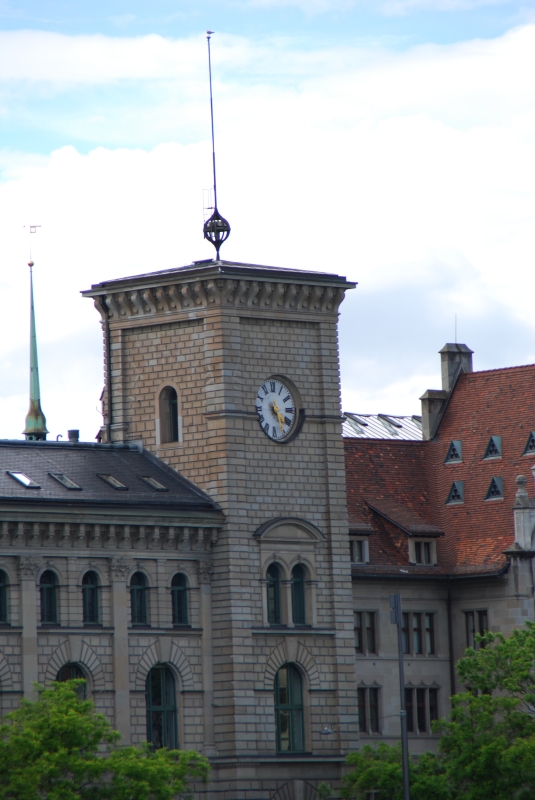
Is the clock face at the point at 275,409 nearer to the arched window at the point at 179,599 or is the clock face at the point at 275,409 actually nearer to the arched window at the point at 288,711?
the arched window at the point at 179,599

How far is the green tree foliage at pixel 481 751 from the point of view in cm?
9188

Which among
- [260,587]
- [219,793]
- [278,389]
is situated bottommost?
[219,793]

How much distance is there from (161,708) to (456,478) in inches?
1047

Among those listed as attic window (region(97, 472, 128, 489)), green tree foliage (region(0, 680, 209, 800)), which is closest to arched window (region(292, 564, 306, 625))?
attic window (region(97, 472, 128, 489))

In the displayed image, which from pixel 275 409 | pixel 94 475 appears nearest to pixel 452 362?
pixel 275 409

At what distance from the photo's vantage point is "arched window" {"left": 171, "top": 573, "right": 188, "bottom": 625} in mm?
94375

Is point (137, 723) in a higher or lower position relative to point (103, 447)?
lower

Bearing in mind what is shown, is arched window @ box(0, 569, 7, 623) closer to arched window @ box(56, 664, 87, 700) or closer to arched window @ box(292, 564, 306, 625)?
arched window @ box(56, 664, 87, 700)

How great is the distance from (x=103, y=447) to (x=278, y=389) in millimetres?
7487

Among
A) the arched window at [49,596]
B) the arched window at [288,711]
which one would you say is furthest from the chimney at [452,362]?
the arched window at [49,596]

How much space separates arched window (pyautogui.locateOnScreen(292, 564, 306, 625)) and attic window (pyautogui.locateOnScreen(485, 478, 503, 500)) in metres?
17.0

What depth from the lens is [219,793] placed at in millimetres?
93500

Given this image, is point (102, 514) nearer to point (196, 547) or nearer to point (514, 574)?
point (196, 547)

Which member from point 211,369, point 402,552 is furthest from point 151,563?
point 402,552
